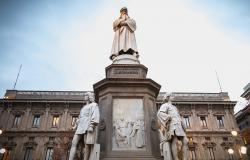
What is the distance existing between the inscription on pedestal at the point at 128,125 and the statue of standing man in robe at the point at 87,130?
0.94 meters

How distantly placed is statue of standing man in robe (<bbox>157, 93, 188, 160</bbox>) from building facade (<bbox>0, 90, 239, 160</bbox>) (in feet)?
82.6

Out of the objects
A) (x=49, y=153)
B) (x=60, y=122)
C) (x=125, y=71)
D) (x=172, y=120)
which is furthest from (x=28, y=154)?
(x=172, y=120)

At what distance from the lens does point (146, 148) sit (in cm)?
724

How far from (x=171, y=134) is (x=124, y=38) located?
550 cm

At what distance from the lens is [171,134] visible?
22.6 ft

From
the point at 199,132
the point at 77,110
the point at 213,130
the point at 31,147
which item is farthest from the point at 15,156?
the point at 213,130

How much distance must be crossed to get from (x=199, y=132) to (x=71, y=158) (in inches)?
1246

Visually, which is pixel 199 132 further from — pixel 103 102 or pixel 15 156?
pixel 103 102

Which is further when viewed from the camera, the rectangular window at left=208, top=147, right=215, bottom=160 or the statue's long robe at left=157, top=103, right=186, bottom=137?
the rectangular window at left=208, top=147, right=215, bottom=160

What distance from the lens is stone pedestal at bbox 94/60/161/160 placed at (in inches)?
284

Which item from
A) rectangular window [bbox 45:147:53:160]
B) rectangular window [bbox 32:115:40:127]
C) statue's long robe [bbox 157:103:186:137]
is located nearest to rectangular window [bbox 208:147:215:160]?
rectangular window [bbox 45:147:53:160]

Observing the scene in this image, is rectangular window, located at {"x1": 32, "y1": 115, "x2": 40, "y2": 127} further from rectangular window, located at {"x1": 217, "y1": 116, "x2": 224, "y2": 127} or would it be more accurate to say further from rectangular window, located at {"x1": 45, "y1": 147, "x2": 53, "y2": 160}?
rectangular window, located at {"x1": 217, "y1": 116, "x2": 224, "y2": 127}

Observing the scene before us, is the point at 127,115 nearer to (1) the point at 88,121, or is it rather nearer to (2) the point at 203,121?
(1) the point at 88,121

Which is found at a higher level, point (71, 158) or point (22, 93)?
point (22, 93)
